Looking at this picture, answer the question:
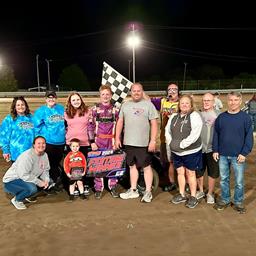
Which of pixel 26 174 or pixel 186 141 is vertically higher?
pixel 186 141

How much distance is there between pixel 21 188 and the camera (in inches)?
197

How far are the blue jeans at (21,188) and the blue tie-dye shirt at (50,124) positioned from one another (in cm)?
78

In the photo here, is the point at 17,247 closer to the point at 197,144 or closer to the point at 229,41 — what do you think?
the point at 197,144

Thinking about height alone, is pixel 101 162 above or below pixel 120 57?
below

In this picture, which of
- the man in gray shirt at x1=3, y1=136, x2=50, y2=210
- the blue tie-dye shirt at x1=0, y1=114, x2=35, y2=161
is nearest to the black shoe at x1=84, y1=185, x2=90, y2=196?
the man in gray shirt at x1=3, y1=136, x2=50, y2=210

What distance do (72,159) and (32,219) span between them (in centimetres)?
103

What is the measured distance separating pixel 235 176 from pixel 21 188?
280 centimetres

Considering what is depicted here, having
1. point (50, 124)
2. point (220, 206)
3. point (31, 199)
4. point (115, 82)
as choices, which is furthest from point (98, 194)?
point (115, 82)

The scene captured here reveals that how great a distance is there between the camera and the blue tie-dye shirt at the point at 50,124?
550 cm

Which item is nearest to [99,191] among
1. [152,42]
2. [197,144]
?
[197,144]

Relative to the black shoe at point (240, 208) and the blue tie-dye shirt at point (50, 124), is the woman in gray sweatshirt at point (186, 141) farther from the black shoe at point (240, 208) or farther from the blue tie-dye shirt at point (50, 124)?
the blue tie-dye shirt at point (50, 124)

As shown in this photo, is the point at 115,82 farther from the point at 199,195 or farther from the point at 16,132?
the point at 199,195

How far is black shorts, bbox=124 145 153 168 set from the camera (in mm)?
5234

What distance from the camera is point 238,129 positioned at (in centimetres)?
465
